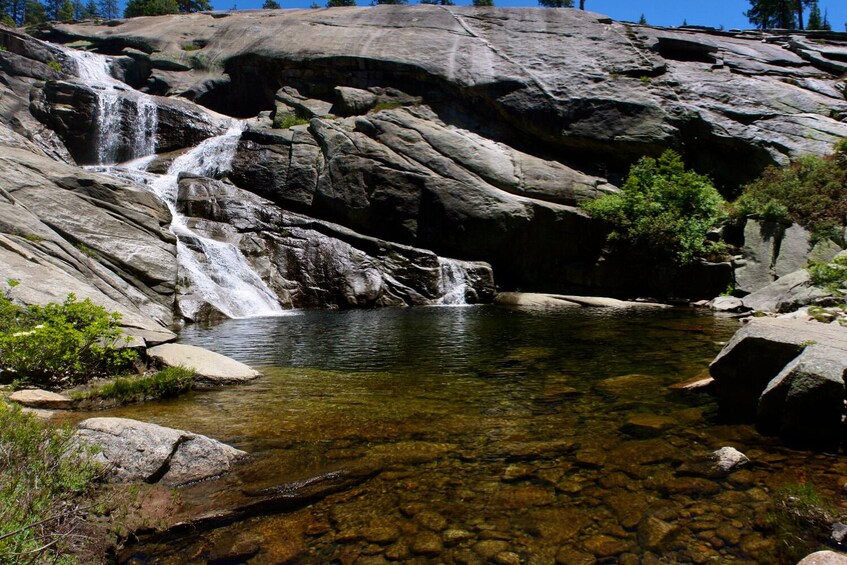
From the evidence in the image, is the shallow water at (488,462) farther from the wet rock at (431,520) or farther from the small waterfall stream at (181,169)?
the small waterfall stream at (181,169)

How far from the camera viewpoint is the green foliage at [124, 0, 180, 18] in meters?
56.0

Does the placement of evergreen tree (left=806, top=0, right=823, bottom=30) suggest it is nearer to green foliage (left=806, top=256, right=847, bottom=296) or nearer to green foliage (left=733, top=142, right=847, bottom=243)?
green foliage (left=733, top=142, right=847, bottom=243)

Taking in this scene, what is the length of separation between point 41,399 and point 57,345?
0.93 m

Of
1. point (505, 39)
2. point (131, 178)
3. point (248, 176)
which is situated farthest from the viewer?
point (505, 39)

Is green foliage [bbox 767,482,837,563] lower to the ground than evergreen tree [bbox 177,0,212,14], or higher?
lower

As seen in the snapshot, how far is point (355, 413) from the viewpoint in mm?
6523

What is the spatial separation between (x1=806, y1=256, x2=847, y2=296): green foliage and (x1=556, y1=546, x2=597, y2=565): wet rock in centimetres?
1274

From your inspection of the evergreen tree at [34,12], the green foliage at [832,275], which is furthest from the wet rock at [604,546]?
the evergreen tree at [34,12]

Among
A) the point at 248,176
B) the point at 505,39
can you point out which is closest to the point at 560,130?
the point at 505,39

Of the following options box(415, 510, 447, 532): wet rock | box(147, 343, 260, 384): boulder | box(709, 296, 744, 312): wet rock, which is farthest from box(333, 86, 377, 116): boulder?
box(415, 510, 447, 532): wet rock

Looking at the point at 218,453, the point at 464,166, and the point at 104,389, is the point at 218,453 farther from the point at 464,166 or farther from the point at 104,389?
the point at 464,166

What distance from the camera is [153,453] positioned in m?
4.41

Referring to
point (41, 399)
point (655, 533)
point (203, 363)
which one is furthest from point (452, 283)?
point (655, 533)

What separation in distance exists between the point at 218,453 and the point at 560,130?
2950cm
